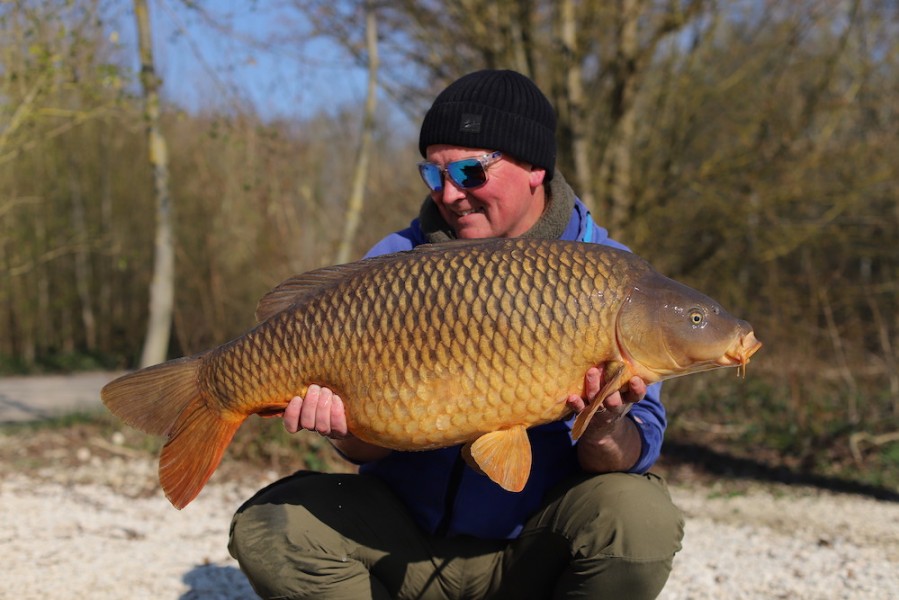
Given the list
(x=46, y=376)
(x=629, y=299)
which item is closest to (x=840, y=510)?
(x=629, y=299)

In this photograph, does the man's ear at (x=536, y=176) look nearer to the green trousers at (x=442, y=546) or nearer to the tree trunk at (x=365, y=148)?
the green trousers at (x=442, y=546)

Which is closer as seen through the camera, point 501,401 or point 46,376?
point 501,401

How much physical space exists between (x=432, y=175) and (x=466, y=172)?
0.25 feet

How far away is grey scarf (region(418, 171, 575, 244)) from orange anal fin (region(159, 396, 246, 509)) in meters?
0.63

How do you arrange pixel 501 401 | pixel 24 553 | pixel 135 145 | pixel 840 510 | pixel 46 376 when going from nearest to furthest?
pixel 501 401, pixel 24 553, pixel 840 510, pixel 46 376, pixel 135 145

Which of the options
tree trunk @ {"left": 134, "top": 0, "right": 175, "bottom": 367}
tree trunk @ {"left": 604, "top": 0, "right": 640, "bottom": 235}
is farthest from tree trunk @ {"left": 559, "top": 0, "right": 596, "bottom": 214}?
tree trunk @ {"left": 134, "top": 0, "right": 175, "bottom": 367}

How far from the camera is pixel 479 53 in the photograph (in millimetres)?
6590

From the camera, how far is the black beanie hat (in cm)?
202

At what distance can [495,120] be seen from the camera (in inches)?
80.2

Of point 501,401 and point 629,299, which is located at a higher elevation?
point 629,299

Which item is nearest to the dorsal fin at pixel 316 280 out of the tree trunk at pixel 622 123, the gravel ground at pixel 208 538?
the gravel ground at pixel 208 538

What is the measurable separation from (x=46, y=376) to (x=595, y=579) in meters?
9.65

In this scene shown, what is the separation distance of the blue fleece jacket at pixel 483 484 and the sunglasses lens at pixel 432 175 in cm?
42

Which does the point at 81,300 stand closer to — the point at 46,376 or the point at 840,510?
the point at 46,376
